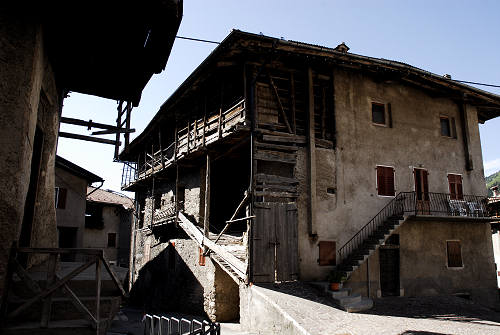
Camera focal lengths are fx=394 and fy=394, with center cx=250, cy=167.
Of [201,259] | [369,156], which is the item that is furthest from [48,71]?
[369,156]

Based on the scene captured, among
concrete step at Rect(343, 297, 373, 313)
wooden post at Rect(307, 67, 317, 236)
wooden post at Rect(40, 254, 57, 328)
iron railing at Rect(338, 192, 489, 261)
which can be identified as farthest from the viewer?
iron railing at Rect(338, 192, 489, 261)

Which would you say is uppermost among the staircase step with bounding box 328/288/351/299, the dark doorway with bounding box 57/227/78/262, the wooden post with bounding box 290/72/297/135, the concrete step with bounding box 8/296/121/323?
the wooden post with bounding box 290/72/297/135

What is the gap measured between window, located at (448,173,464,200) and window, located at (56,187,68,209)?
66.2 feet

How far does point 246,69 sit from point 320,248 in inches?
283

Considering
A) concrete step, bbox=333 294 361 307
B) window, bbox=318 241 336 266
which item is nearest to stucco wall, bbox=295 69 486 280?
window, bbox=318 241 336 266

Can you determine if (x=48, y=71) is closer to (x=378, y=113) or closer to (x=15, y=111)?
(x=15, y=111)

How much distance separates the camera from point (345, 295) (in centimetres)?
1315

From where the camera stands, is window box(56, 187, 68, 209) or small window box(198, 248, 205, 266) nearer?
small window box(198, 248, 205, 266)

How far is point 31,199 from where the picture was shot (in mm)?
7121

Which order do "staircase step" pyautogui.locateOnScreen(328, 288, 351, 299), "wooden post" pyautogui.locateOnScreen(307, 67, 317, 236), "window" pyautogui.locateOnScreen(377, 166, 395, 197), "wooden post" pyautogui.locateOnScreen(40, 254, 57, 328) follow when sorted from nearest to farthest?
"wooden post" pyautogui.locateOnScreen(40, 254, 57, 328) → "staircase step" pyautogui.locateOnScreen(328, 288, 351, 299) → "wooden post" pyautogui.locateOnScreen(307, 67, 317, 236) → "window" pyautogui.locateOnScreen(377, 166, 395, 197)

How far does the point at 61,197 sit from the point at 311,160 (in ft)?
50.1

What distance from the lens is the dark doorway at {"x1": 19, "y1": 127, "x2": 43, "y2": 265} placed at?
692cm

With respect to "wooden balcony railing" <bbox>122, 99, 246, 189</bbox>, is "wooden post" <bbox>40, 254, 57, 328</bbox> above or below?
below

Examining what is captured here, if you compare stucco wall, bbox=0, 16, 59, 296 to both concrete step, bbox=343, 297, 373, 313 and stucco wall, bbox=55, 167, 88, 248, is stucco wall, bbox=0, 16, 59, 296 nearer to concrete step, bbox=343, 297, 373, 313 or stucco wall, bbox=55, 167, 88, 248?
concrete step, bbox=343, 297, 373, 313
